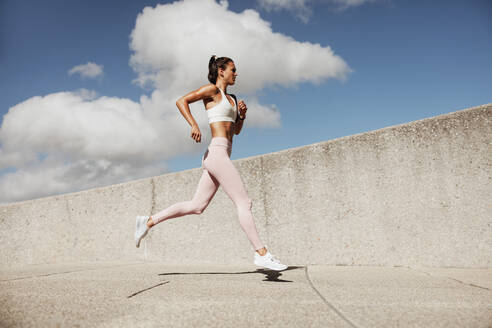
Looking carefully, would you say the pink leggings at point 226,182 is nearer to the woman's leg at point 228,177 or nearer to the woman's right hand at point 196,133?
the woman's leg at point 228,177

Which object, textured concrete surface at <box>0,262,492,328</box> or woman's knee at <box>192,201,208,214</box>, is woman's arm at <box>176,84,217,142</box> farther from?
textured concrete surface at <box>0,262,492,328</box>

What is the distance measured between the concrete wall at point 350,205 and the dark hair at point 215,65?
1424mm

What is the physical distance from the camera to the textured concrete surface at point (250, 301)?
5.41 feet

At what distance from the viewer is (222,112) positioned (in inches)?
128

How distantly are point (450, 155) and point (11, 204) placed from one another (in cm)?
639

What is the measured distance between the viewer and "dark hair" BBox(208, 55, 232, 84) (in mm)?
3469

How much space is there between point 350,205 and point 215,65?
82.0 inches

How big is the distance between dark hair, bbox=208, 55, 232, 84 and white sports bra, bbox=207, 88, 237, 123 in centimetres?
32

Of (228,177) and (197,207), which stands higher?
(228,177)

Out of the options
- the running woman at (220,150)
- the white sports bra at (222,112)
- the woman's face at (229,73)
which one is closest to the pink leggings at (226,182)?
the running woman at (220,150)

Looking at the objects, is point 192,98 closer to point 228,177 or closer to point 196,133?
point 196,133

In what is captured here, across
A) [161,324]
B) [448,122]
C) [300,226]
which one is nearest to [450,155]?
[448,122]

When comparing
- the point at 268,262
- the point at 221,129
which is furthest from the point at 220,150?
the point at 268,262

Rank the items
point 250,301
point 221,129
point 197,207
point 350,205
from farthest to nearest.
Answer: point 350,205 < point 197,207 < point 221,129 < point 250,301
